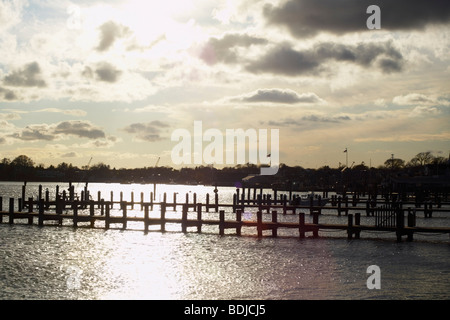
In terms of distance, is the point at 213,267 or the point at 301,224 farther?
the point at 301,224

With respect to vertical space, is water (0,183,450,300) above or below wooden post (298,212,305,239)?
below

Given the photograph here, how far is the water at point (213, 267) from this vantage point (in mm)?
22438

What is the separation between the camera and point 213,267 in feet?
94.0

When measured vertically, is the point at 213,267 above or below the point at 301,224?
below

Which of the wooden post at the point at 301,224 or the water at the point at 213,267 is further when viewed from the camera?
the wooden post at the point at 301,224

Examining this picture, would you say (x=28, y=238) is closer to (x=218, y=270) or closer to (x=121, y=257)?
(x=121, y=257)

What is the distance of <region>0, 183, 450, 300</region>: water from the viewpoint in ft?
73.6

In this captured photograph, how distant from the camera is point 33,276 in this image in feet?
83.8

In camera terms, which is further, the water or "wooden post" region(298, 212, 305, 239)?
"wooden post" region(298, 212, 305, 239)

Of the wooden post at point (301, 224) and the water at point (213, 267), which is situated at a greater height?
the wooden post at point (301, 224)
